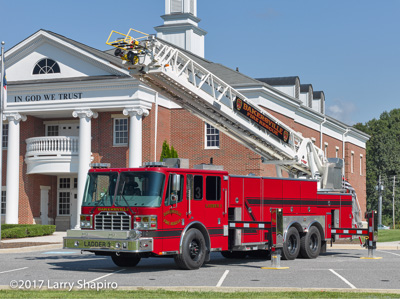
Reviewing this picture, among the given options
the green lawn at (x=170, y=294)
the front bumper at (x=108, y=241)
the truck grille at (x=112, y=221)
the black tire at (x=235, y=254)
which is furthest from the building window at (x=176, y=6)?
the green lawn at (x=170, y=294)

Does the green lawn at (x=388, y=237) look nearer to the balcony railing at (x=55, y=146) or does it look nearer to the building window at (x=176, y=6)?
the balcony railing at (x=55, y=146)

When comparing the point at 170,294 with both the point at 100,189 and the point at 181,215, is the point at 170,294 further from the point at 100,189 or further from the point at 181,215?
the point at 100,189

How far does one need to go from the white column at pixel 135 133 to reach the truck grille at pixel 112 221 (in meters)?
18.7

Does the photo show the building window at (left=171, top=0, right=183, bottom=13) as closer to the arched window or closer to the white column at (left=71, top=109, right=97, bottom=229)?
the arched window

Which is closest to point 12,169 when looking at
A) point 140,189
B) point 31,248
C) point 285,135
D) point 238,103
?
point 31,248

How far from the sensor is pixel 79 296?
1167cm

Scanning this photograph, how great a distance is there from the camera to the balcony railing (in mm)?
36906

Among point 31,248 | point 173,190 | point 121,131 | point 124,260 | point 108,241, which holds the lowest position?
point 31,248

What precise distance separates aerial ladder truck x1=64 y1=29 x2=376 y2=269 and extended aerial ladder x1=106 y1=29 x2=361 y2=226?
3cm

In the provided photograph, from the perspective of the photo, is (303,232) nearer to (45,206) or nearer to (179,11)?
(45,206)

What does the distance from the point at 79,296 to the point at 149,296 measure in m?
1.18

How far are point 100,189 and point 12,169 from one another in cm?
2199

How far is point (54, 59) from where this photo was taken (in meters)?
37.5

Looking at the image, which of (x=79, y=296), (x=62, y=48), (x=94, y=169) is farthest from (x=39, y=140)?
(x=79, y=296)
